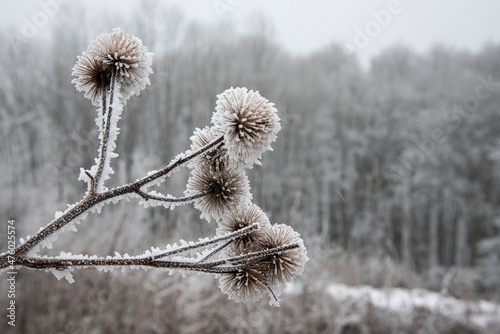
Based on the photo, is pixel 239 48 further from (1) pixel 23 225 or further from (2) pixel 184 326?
(2) pixel 184 326

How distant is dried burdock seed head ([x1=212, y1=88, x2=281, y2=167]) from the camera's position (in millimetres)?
678

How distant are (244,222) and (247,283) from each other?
5.0 inches

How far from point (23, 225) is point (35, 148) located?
12636 mm

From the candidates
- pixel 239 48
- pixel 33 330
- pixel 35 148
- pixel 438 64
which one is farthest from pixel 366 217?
pixel 33 330

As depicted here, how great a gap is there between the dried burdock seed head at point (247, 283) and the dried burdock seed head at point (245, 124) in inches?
8.6

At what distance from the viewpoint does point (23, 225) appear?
540cm

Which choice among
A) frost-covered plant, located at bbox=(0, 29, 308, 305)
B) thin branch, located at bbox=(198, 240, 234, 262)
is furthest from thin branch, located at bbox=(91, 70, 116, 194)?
thin branch, located at bbox=(198, 240, 234, 262)

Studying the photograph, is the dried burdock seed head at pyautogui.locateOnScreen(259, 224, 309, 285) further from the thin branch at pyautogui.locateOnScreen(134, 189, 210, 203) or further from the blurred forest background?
the blurred forest background

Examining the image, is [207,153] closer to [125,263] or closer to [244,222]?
[244,222]

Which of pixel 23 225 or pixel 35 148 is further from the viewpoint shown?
pixel 35 148

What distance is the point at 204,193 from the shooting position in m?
0.75

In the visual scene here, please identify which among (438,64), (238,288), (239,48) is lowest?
(238,288)

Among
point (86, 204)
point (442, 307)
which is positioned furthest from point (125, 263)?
point (442, 307)

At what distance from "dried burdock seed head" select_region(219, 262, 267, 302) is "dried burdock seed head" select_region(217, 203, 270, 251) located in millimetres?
53
